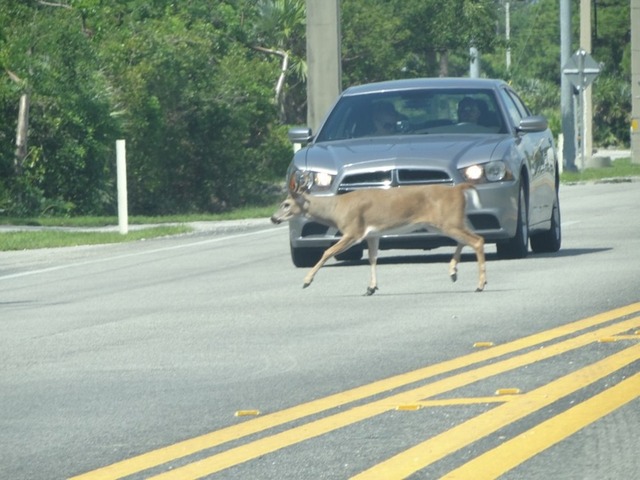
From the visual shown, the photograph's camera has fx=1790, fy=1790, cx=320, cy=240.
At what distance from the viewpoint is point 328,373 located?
9141 mm

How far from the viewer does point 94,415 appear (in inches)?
316

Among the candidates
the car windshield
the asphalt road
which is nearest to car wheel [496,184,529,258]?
the asphalt road

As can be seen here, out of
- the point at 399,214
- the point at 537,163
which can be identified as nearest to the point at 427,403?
the point at 399,214

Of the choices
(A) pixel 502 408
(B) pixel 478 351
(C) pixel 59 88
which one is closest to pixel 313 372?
(B) pixel 478 351

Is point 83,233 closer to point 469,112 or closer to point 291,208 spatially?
point 469,112

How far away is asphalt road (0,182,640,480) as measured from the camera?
268 inches

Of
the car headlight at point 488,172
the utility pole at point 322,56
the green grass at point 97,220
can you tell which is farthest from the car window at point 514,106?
the utility pole at point 322,56

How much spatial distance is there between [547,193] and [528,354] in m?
7.69

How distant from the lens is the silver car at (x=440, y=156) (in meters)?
15.0

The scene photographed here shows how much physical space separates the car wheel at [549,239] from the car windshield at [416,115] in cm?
131

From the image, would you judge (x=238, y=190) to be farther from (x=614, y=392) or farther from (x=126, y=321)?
(x=614, y=392)

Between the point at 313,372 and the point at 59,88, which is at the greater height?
the point at 59,88

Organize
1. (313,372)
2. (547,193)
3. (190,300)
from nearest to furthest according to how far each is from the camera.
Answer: (313,372)
(190,300)
(547,193)

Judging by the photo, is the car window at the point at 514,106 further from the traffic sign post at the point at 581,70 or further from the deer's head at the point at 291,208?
the traffic sign post at the point at 581,70
